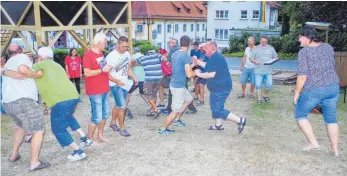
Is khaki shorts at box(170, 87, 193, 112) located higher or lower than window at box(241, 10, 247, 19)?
lower

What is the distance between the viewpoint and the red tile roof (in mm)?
41750

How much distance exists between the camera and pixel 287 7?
1163 inches

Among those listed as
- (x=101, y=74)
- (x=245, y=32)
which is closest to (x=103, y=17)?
(x=101, y=74)

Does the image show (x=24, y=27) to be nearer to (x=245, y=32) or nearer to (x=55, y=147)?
(x=55, y=147)

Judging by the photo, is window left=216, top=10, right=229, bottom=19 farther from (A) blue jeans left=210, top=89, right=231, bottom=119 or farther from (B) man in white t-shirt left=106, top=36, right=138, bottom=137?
(B) man in white t-shirt left=106, top=36, right=138, bottom=137

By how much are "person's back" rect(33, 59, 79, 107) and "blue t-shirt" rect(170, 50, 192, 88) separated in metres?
2.00

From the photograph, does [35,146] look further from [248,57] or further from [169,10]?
[169,10]

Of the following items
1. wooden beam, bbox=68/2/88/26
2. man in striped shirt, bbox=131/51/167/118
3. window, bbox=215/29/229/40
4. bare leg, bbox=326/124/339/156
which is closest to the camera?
bare leg, bbox=326/124/339/156

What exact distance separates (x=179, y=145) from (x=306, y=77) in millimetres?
2186

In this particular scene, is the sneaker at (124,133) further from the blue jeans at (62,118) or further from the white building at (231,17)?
the white building at (231,17)

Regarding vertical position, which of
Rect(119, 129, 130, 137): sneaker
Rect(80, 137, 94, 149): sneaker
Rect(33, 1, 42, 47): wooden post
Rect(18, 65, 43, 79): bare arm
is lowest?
Rect(119, 129, 130, 137): sneaker

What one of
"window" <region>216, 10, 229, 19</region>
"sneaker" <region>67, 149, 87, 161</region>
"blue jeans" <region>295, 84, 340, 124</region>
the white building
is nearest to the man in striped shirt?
"sneaker" <region>67, 149, 87, 161</region>

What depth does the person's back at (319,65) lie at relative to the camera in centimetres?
481

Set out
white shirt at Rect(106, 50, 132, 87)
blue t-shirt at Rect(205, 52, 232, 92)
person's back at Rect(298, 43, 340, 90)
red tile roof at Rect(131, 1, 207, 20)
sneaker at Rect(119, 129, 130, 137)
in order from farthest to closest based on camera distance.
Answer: red tile roof at Rect(131, 1, 207, 20) → sneaker at Rect(119, 129, 130, 137) → blue t-shirt at Rect(205, 52, 232, 92) → white shirt at Rect(106, 50, 132, 87) → person's back at Rect(298, 43, 340, 90)
